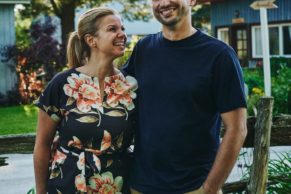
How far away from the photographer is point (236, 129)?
2.87 m

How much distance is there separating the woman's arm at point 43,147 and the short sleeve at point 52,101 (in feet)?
0.09

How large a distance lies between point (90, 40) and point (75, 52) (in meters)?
0.13

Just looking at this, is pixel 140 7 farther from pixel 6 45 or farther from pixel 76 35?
pixel 76 35

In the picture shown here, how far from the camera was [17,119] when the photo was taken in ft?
49.5

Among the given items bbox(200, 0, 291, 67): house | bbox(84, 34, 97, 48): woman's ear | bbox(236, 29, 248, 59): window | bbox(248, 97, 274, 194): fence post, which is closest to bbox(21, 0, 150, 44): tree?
bbox(200, 0, 291, 67): house

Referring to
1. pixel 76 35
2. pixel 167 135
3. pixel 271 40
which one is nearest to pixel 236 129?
pixel 167 135

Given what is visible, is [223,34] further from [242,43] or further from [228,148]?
[228,148]

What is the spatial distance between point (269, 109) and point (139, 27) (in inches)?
1541

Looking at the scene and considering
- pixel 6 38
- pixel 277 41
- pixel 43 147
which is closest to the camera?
pixel 43 147

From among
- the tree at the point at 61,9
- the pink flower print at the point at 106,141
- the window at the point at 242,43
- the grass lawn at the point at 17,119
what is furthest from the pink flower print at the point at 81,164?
the tree at the point at 61,9

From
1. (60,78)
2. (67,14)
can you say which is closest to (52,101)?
(60,78)

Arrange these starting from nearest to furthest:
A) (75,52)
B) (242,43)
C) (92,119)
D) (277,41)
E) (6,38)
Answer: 1. (92,119)
2. (75,52)
3. (6,38)
4. (277,41)
5. (242,43)

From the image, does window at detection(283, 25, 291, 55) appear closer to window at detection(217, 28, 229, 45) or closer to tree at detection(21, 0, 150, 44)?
Result: window at detection(217, 28, 229, 45)

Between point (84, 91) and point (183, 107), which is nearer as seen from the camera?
point (183, 107)
